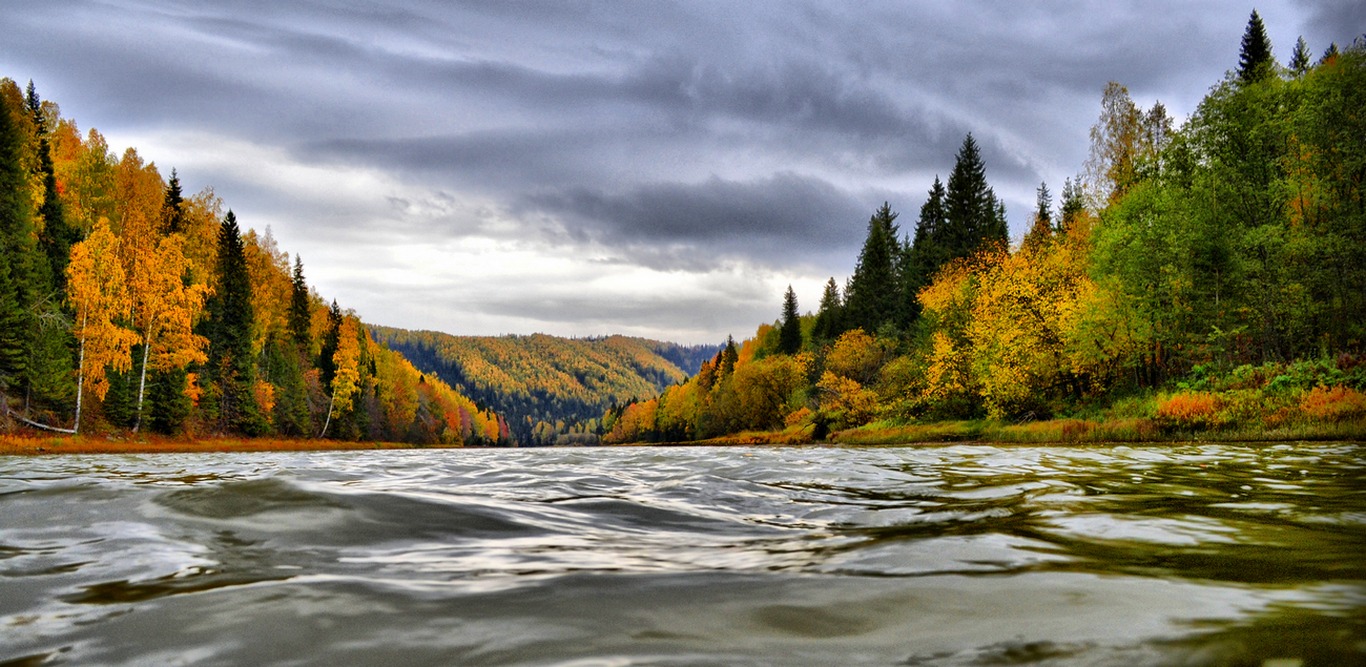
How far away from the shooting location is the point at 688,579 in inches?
123

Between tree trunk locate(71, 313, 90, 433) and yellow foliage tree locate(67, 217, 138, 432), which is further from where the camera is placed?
tree trunk locate(71, 313, 90, 433)

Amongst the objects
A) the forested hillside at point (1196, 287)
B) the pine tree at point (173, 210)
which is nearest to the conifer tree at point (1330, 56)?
the forested hillside at point (1196, 287)

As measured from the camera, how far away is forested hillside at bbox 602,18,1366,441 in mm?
22562

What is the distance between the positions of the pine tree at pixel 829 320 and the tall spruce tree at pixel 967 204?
1406cm

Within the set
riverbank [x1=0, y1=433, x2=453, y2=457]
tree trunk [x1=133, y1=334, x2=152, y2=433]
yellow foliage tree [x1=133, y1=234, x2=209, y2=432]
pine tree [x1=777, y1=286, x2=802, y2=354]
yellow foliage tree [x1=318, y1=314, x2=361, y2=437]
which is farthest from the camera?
pine tree [x1=777, y1=286, x2=802, y2=354]

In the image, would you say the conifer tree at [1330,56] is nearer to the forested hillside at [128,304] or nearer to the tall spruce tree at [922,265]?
the tall spruce tree at [922,265]

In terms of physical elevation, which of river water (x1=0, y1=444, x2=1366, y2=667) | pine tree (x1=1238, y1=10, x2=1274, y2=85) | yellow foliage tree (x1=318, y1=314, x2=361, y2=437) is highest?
pine tree (x1=1238, y1=10, x2=1274, y2=85)

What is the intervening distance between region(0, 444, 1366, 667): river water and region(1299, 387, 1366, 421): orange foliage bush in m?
14.6

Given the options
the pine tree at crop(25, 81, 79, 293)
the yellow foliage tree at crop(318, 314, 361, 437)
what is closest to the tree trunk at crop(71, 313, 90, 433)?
the pine tree at crop(25, 81, 79, 293)

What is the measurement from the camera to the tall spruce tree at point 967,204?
203ft

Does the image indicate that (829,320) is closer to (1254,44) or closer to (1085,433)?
(1254,44)

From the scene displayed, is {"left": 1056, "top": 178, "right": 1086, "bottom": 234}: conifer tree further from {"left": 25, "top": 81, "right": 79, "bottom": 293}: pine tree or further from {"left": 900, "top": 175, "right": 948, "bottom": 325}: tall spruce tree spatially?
{"left": 25, "top": 81, "right": 79, "bottom": 293}: pine tree

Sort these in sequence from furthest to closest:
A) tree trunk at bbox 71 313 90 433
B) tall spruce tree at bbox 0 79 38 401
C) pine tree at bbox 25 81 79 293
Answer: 1. pine tree at bbox 25 81 79 293
2. tree trunk at bbox 71 313 90 433
3. tall spruce tree at bbox 0 79 38 401

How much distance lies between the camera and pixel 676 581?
10.1ft
